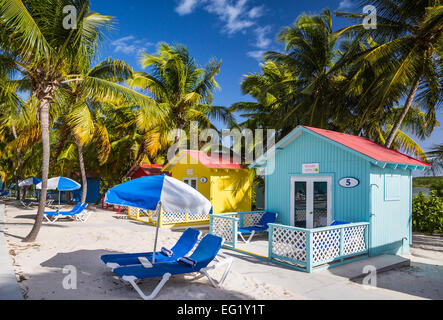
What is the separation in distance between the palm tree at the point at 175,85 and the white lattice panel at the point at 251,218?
746 cm

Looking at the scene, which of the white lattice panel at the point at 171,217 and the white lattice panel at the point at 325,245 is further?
the white lattice panel at the point at 171,217

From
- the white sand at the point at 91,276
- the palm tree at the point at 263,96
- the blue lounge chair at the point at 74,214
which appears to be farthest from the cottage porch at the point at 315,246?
the palm tree at the point at 263,96

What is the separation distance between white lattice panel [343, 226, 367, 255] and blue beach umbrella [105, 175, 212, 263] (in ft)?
13.6

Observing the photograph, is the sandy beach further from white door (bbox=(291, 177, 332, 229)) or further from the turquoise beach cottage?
white door (bbox=(291, 177, 332, 229))

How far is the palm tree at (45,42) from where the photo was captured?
801 cm

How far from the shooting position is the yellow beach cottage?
15.1 meters

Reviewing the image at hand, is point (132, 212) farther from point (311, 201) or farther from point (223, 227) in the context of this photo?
point (311, 201)

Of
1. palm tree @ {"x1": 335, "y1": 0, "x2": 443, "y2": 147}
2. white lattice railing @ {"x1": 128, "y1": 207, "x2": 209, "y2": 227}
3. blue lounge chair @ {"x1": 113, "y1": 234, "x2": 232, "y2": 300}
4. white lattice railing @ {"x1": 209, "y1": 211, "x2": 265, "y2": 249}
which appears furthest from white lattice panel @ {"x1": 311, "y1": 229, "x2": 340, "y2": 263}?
white lattice railing @ {"x1": 128, "y1": 207, "x2": 209, "y2": 227}

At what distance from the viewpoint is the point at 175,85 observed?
17.5m

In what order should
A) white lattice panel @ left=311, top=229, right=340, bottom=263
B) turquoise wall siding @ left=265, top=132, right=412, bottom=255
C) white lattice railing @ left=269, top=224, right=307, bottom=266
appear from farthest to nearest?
turquoise wall siding @ left=265, top=132, right=412, bottom=255 → white lattice railing @ left=269, top=224, right=307, bottom=266 → white lattice panel @ left=311, top=229, right=340, bottom=263

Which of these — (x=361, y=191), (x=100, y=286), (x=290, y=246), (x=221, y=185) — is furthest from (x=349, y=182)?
(x=221, y=185)

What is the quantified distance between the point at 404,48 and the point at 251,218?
8.61m

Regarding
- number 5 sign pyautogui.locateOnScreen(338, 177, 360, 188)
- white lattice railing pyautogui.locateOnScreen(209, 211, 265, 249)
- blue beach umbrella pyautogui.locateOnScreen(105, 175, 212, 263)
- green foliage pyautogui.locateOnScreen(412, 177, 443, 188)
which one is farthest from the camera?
green foliage pyautogui.locateOnScreen(412, 177, 443, 188)

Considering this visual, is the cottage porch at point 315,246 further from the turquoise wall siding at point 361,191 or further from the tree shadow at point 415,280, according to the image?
the tree shadow at point 415,280
